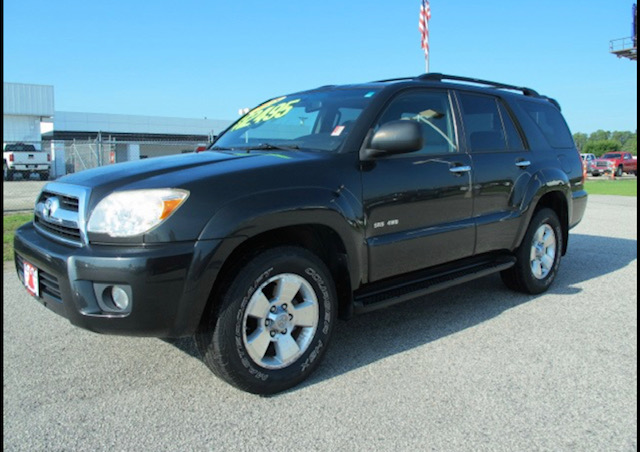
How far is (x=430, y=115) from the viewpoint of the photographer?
13.3 ft

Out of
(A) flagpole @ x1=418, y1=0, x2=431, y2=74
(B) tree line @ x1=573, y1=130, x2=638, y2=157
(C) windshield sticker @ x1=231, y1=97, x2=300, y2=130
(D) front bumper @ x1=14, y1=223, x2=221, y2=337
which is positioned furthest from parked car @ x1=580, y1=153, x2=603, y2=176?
(D) front bumper @ x1=14, y1=223, x2=221, y2=337

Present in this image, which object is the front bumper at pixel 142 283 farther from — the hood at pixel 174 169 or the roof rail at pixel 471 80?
the roof rail at pixel 471 80

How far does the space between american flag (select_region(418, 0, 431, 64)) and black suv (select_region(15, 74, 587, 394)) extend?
15.4 m

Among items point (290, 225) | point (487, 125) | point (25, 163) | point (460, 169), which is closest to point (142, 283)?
point (290, 225)

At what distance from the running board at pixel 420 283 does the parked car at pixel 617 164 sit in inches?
1369

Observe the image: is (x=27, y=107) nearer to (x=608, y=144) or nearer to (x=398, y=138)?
(x=398, y=138)

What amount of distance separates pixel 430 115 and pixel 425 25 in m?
16.7

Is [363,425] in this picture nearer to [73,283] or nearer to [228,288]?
[228,288]

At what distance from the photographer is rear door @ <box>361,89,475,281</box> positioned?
3.39 meters

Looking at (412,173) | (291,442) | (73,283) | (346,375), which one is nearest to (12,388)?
(73,283)

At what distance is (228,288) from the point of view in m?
2.77

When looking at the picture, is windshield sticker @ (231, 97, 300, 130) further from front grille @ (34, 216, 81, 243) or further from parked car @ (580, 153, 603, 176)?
parked car @ (580, 153, 603, 176)

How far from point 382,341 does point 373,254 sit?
726 mm

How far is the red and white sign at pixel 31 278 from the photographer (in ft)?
9.63
